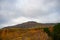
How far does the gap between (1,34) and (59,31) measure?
26.8ft

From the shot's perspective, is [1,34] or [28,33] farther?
[28,33]

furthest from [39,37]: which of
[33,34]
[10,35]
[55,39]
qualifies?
[10,35]

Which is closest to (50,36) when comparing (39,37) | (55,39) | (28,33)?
(55,39)

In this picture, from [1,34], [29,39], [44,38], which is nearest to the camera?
[1,34]

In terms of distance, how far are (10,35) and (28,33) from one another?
8.08 ft

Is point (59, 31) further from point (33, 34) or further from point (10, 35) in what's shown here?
point (10, 35)

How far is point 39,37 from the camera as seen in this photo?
22562 mm

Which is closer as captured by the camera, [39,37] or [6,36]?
[6,36]

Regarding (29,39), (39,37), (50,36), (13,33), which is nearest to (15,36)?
(13,33)

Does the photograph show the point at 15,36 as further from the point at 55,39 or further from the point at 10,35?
the point at 55,39

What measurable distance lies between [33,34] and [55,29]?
3997 millimetres

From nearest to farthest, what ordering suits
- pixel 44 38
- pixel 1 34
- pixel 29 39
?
pixel 1 34 < pixel 29 39 < pixel 44 38

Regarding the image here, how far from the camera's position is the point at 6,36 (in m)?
19.9

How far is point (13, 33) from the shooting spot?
2023 cm
